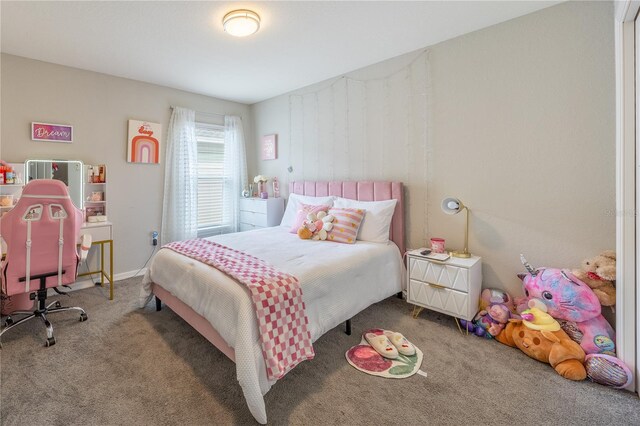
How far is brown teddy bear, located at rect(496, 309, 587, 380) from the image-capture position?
1849 millimetres

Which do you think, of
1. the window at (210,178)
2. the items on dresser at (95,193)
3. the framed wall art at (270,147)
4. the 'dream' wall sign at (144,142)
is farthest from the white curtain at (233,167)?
the items on dresser at (95,193)

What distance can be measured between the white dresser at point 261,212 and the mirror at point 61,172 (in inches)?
80.2

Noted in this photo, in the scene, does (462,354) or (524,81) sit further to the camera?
(524,81)

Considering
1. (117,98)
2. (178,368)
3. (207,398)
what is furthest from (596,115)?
(117,98)

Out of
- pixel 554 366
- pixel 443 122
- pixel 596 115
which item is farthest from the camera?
pixel 443 122

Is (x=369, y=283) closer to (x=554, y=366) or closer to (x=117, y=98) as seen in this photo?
(x=554, y=366)

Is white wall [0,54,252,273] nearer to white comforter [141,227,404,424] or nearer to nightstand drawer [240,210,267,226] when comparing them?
nightstand drawer [240,210,267,226]

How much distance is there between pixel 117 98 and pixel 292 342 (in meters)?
3.69

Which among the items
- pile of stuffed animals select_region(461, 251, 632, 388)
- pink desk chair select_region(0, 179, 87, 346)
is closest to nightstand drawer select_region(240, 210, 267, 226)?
pink desk chair select_region(0, 179, 87, 346)

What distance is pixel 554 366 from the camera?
75.4 inches

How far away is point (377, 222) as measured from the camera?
2.99m

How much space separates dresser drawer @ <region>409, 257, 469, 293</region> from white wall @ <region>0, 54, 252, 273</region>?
344 cm

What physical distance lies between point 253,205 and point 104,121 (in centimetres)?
210

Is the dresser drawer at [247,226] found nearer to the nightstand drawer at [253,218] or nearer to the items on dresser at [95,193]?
the nightstand drawer at [253,218]
